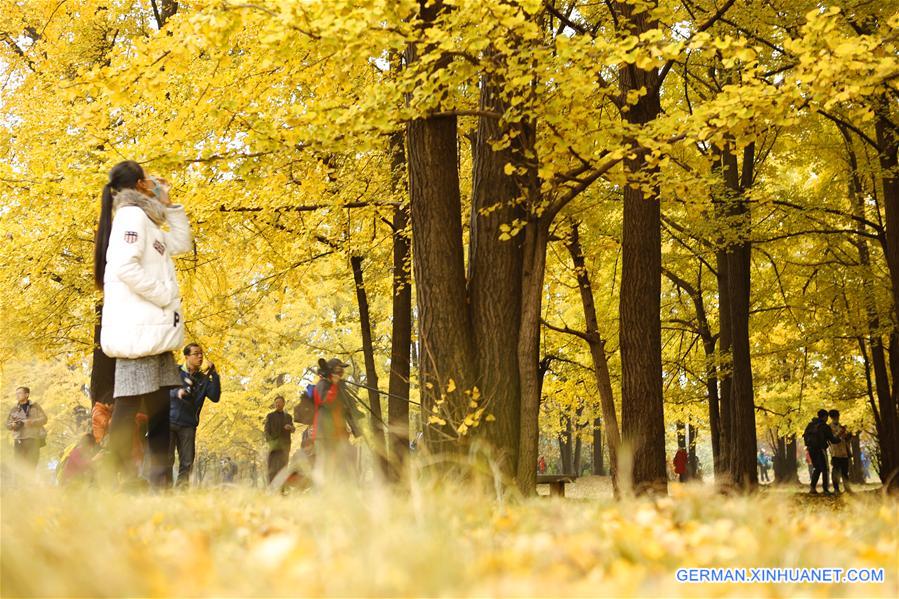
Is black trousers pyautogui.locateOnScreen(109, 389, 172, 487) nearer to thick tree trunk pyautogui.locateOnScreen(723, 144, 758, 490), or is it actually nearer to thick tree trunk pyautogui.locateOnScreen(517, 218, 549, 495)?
thick tree trunk pyautogui.locateOnScreen(517, 218, 549, 495)

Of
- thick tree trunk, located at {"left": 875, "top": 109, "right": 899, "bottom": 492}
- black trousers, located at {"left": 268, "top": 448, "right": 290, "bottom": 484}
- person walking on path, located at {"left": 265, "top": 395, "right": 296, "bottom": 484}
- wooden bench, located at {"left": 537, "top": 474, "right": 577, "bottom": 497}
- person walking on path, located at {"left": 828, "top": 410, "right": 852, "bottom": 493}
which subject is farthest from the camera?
person walking on path, located at {"left": 828, "top": 410, "right": 852, "bottom": 493}

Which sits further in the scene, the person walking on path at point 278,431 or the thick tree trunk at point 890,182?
the thick tree trunk at point 890,182

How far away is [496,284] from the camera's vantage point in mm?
7750

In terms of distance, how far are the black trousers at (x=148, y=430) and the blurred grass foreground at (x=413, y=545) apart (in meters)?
0.90

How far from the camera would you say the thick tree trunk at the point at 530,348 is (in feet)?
24.6

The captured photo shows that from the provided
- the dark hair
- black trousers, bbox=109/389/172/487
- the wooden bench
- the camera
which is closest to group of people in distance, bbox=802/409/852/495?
the wooden bench

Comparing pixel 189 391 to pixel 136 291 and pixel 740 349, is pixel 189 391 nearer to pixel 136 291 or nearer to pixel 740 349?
pixel 136 291

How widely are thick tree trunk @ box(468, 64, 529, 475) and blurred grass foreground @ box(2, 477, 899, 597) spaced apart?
2.99 m

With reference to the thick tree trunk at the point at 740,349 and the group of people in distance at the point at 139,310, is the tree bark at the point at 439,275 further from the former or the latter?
the thick tree trunk at the point at 740,349

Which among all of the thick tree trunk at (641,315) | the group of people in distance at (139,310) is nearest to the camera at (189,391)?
the group of people in distance at (139,310)

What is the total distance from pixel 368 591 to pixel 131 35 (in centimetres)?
1464

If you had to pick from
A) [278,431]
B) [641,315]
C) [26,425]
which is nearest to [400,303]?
[278,431]

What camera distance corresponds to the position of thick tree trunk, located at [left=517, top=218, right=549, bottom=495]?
749 centimetres

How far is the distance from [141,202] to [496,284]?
10.8 feet
